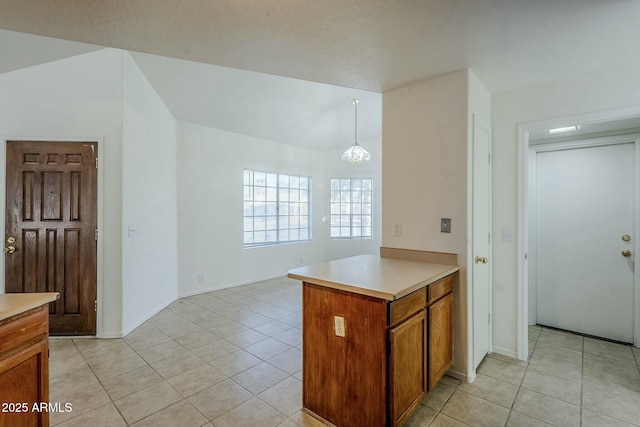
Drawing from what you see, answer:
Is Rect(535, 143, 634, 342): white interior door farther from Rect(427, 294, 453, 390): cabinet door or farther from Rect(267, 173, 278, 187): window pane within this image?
Rect(267, 173, 278, 187): window pane

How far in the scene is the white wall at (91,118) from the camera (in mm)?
3020

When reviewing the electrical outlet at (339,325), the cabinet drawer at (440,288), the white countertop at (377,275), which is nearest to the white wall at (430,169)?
the cabinet drawer at (440,288)

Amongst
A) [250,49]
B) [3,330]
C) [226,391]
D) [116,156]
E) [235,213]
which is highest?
[250,49]

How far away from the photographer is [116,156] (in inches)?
124

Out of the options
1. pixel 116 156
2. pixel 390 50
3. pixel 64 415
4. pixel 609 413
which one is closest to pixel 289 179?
pixel 116 156

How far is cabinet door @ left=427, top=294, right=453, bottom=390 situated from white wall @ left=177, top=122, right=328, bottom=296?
3786mm

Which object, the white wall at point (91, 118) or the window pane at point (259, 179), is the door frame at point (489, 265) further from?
the window pane at point (259, 179)

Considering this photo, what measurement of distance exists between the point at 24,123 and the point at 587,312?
245 inches

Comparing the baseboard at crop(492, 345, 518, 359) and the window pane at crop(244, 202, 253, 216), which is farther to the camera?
the window pane at crop(244, 202, 253, 216)

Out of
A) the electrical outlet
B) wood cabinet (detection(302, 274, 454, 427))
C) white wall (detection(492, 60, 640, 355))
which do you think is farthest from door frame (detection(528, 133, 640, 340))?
Answer: the electrical outlet

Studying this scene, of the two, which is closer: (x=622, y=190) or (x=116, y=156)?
(x=622, y=190)

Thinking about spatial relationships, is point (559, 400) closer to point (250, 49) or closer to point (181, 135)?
point (250, 49)

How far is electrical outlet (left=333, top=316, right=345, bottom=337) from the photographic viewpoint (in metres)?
1.70

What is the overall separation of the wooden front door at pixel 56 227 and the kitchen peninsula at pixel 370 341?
2.64 metres
